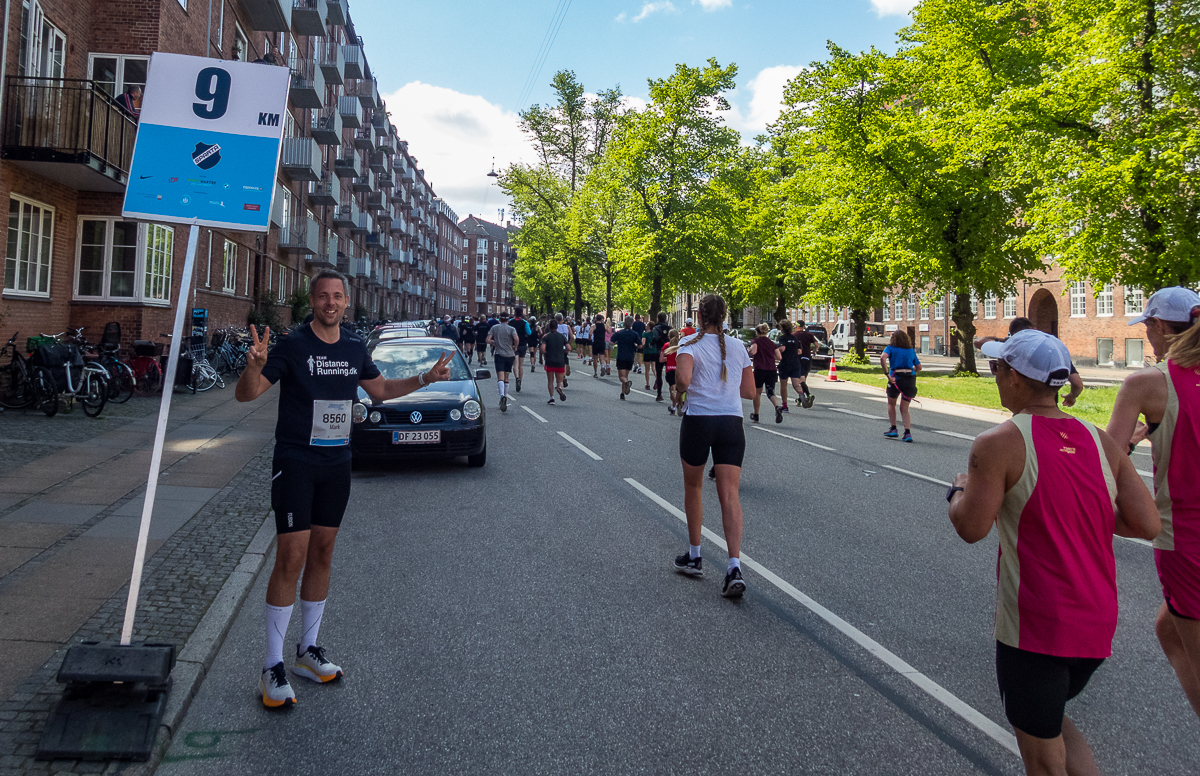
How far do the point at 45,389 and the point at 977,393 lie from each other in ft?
68.4

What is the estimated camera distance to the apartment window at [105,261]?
16453mm

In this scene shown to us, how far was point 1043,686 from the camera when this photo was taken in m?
2.24

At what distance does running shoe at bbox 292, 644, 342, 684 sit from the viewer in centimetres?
384

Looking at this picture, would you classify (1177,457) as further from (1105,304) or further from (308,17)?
(1105,304)

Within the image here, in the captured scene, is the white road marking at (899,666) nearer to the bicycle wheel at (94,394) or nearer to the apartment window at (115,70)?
the bicycle wheel at (94,394)

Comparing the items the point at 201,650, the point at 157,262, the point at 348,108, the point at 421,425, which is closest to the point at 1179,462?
the point at 201,650

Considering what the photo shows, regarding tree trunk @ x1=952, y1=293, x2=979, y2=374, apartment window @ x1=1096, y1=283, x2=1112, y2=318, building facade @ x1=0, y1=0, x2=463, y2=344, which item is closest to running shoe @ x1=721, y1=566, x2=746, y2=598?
building facade @ x1=0, y1=0, x2=463, y2=344

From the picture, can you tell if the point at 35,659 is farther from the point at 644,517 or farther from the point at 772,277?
the point at 772,277

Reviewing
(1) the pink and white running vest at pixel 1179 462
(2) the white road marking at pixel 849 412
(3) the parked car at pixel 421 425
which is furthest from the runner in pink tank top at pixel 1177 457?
(2) the white road marking at pixel 849 412

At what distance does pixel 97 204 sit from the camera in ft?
53.3

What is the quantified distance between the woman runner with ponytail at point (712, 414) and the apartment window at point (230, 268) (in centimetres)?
2211

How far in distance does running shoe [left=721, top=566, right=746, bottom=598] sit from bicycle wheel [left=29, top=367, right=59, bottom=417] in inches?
453

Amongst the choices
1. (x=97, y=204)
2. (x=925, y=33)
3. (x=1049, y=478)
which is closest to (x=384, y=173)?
(x=925, y=33)

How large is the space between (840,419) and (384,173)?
183ft
